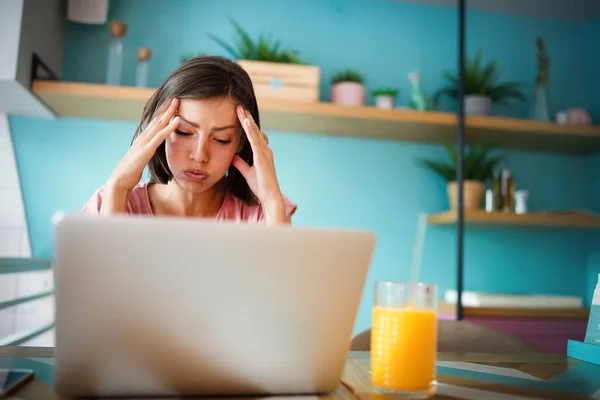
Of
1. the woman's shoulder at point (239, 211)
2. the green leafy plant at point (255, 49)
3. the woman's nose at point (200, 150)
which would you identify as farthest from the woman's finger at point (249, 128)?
the green leafy plant at point (255, 49)

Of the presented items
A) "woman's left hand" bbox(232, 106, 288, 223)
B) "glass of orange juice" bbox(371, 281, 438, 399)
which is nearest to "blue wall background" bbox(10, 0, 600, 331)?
"woman's left hand" bbox(232, 106, 288, 223)

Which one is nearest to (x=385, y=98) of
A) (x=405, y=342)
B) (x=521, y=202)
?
(x=521, y=202)

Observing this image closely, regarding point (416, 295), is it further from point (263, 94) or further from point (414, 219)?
point (414, 219)

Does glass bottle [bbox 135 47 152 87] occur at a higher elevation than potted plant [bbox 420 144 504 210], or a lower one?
higher

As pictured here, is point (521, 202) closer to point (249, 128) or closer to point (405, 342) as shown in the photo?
point (249, 128)

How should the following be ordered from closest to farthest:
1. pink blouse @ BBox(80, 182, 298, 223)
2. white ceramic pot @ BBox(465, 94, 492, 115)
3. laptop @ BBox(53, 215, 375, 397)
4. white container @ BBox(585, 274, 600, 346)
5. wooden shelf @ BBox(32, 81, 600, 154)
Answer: laptop @ BBox(53, 215, 375, 397) → white container @ BBox(585, 274, 600, 346) → pink blouse @ BBox(80, 182, 298, 223) → wooden shelf @ BBox(32, 81, 600, 154) → white ceramic pot @ BBox(465, 94, 492, 115)

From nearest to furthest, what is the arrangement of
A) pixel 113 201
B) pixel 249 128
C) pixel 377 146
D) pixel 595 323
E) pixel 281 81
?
pixel 595 323
pixel 113 201
pixel 249 128
pixel 281 81
pixel 377 146

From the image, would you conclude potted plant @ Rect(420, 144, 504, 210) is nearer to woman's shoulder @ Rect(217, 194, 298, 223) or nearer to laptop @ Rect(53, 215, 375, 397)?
woman's shoulder @ Rect(217, 194, 298, 223)

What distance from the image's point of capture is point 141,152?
1.14 meters

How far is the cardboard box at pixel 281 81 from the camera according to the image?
2.09 metres

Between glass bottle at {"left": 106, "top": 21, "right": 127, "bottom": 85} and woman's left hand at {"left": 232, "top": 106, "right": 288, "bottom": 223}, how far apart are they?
1.08m

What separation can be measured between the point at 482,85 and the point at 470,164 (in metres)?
0.34

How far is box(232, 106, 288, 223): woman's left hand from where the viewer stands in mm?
1198

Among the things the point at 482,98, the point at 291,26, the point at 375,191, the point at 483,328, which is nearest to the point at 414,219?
the point at 375,191
